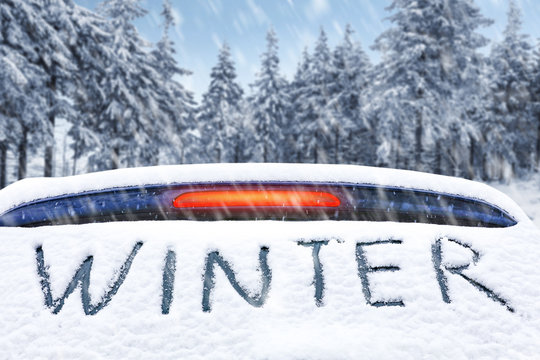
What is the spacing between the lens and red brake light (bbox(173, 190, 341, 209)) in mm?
1410

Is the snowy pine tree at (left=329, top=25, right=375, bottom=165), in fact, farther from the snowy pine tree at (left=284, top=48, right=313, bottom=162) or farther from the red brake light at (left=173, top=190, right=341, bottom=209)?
the red brake light at (left=173, top=190, right=341, bottom=209)

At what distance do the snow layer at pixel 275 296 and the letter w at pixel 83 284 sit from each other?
2 centimetres

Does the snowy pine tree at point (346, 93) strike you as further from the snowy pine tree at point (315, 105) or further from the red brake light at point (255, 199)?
the red brake light at point (255, 199)

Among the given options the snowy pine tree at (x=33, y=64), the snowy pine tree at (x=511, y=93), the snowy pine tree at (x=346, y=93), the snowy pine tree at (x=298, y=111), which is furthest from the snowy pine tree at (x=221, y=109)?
the snowy pine tree at (x=511, y=93)

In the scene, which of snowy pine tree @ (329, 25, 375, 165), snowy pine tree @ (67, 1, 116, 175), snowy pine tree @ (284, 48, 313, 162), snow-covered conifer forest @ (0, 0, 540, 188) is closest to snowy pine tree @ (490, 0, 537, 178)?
snow-covered conifer forest @ (0, 0, 540, 188)

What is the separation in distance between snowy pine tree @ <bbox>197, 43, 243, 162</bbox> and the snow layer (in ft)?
125

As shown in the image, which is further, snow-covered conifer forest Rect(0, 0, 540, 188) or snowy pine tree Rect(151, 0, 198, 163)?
snowy pine tree Rect(151, 0, 198, 163)

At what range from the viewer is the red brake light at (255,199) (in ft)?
4.63

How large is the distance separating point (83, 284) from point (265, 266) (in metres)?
0.52

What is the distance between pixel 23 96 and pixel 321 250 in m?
17.7

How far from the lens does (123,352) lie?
1028mm

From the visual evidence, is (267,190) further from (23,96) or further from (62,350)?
(23,96)

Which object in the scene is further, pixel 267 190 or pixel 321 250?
pixel 267 190

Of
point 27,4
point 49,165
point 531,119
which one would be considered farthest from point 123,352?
point 531,119
